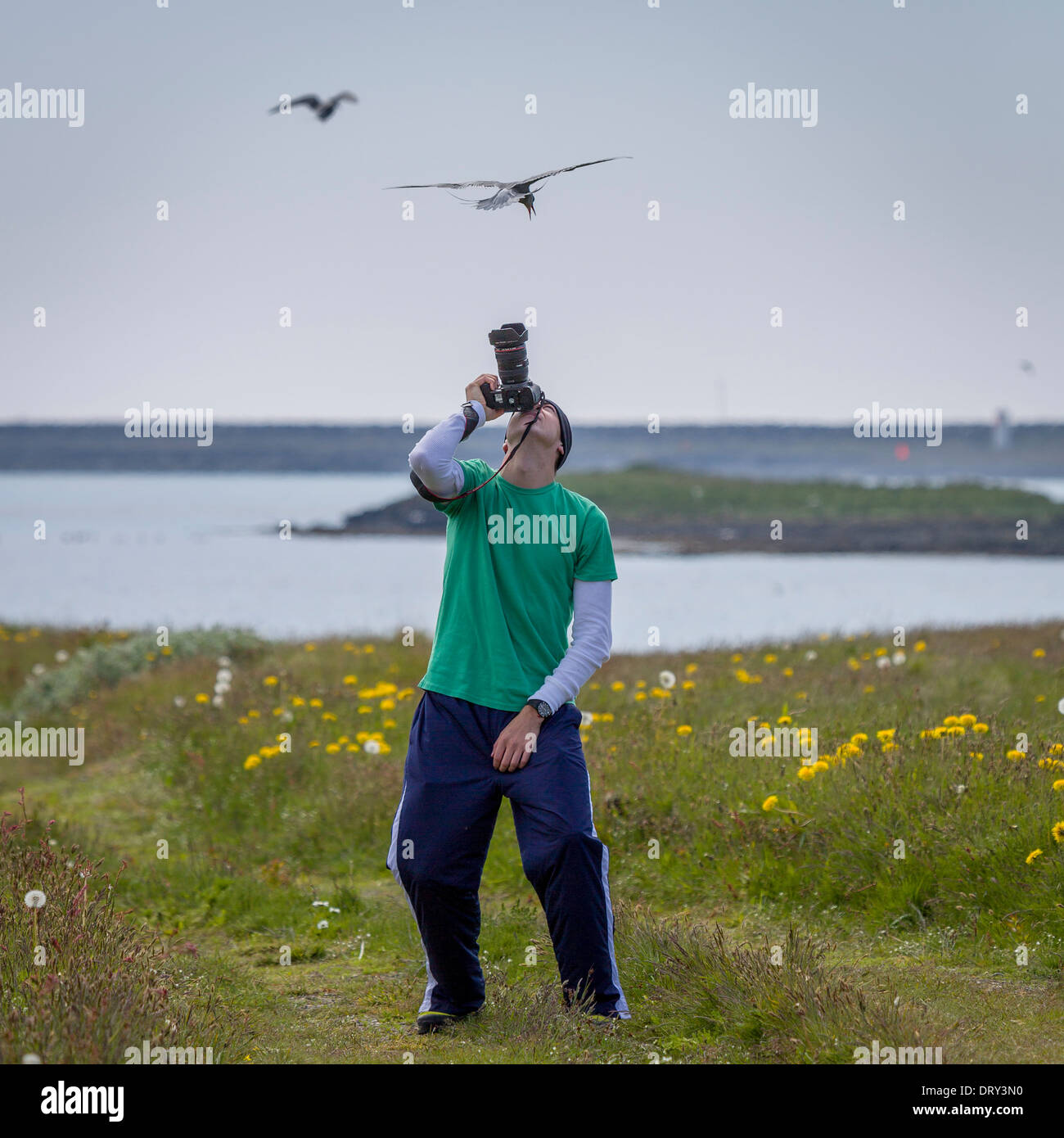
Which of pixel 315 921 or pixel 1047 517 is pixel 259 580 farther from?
pixel 1047 517

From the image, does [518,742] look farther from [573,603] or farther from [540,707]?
[573,603]

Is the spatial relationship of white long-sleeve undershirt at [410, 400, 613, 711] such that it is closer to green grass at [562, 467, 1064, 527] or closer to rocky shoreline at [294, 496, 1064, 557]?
rocky shoreline at [294, 496, 1064, 557]

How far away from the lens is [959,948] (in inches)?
193

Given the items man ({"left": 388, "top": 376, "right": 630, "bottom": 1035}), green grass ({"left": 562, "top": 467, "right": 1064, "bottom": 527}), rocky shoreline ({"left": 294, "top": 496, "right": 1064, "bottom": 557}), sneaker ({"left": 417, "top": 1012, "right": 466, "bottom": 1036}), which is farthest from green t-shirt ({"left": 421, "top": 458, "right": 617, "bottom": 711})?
green grass ({"left": 562, "top": 467, "right": 1064, "bottom": 527})

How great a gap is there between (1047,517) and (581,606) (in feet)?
240

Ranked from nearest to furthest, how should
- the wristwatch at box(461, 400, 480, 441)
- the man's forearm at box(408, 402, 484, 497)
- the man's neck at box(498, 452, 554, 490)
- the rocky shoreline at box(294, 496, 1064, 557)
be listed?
the man's forearm at box(408, 402, 484, 497) < the wristwatch at box(461, 400, 480, 441) < the man's neck at box(498, 452, 554, 490) < the rocky shoreline at box(294, 496, 1064, 557)

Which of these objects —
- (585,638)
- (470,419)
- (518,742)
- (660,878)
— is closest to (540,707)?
(518,742)

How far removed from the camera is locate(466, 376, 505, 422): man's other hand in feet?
13.6

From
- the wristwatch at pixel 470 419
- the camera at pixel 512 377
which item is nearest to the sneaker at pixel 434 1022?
the wristwatch at pixel 470 419

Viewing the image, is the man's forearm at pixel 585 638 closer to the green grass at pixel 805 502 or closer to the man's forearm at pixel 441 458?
the man's forearm at pixel 441 458

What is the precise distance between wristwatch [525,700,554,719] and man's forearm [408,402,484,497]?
2.59ft

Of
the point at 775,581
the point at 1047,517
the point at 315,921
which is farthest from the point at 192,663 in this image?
the point at 1047,517

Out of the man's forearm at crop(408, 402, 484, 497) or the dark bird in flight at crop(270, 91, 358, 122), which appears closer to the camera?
the man's forearm at crop(408, 402, 484, 497)
